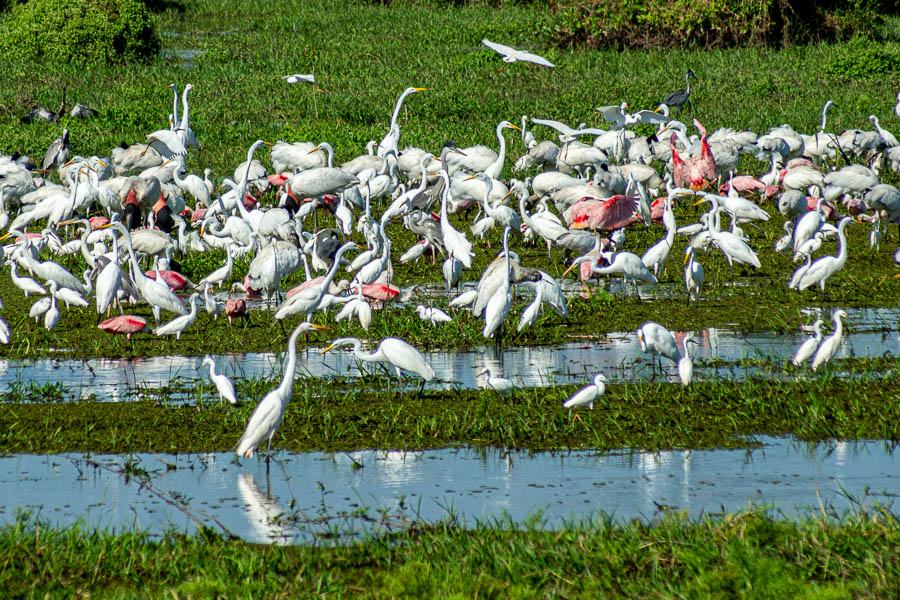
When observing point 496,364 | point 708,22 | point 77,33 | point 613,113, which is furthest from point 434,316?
point 708,22

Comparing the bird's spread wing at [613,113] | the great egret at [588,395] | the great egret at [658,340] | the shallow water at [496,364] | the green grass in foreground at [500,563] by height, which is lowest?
the shallow water at [496,364]

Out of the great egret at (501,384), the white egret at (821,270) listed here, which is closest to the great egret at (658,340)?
the great egret at (501,384)

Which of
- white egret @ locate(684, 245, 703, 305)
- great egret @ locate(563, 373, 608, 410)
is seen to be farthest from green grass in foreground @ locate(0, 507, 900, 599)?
white egret @ locate(684, 245, 703, 305)

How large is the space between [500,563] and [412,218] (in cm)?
773

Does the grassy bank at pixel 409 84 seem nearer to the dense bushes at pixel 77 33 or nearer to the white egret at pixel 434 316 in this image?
the dense bushes at pixel 77 33

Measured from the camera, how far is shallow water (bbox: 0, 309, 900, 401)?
7980 mm

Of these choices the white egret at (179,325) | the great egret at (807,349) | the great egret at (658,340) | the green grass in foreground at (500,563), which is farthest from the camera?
the white egret at (179,325)

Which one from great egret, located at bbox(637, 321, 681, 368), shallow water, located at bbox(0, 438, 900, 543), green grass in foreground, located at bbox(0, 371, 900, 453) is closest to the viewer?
shallow water, located at bbox(0, 438, 900, 543)

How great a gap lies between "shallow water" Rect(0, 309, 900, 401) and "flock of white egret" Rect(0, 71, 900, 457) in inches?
11.6

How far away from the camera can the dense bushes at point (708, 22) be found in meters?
25.1

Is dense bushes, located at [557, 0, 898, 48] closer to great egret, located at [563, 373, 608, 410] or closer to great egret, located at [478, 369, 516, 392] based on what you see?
great egret, located at [478, 369, 516, 392]

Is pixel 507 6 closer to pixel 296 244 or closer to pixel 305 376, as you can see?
pixel 296 244

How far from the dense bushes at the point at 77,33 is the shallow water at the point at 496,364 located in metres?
16.9

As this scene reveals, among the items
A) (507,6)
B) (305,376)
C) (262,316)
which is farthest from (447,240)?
(507,6)
